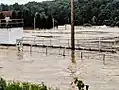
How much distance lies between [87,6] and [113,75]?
3541 inches

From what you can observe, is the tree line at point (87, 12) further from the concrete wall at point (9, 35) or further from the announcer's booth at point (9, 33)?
the concrete wall at point (9, 35)

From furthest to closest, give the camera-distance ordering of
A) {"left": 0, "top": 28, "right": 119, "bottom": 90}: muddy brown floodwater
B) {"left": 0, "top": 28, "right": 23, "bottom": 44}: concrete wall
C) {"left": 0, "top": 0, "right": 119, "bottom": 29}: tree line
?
1. {"left": 0, "top": 0, "right": 119, "bottom": 29}: tree line
2. {"left": 0, "top": 28, "right": 23, "bottom": 44}: concrete wall
3. {"left": 0, "top": 28, "right": 119, "bottom": 90}: muddy brown floodwater

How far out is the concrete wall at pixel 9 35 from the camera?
26.4 meters

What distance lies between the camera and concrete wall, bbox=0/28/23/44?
2641 centimetres

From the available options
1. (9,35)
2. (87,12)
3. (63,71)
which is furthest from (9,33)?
(87,12)

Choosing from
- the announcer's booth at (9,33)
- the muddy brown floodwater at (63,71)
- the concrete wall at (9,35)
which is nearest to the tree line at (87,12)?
the announcer's booth at (9,33)

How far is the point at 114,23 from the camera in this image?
313 ft

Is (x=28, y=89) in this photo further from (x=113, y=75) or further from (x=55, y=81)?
(x=113, y=75)

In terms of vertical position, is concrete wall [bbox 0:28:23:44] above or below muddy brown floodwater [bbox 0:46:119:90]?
above

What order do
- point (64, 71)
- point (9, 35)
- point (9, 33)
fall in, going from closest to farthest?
1. point (64, 71)
2. point (9, 33)
3. point (9, 35)

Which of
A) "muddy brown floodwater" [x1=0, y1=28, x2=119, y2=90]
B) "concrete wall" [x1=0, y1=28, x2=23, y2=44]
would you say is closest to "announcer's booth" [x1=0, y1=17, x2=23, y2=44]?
"concrete wall" [x1=0, y1=28, x2=23, y2=44]

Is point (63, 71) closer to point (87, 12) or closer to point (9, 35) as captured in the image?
point (9, 35)

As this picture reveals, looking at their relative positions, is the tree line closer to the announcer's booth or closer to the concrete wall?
the announcer's booth

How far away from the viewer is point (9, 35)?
2641 centimetres
